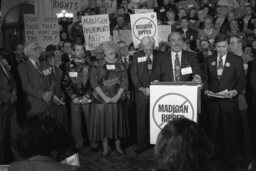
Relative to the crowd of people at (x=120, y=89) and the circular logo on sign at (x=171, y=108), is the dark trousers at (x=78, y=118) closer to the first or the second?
the crowd of people at (x=120, y=89)

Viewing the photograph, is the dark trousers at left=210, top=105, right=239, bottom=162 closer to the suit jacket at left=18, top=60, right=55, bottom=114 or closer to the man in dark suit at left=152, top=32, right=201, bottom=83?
the man in dark suit at left=152, top=32, right=201, bottom=83

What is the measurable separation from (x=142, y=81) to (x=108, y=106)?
24.7 inches

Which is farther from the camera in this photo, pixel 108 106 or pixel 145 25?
pixel 145 25

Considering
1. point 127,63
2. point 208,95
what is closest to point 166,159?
point 208,95

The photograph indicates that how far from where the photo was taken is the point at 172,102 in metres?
4.29

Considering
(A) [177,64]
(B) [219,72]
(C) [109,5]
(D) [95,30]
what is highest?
(C) [109,5]

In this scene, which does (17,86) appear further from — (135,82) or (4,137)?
(135,82)

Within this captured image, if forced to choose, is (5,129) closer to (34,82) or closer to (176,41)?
(34,82)

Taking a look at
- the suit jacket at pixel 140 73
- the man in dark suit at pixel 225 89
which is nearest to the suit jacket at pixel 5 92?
Result: the suit jacket at pixel 140 73

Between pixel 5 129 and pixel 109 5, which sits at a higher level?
pixel 109 5

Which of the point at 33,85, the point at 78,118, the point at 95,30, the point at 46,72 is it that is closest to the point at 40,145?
the point at 33,85

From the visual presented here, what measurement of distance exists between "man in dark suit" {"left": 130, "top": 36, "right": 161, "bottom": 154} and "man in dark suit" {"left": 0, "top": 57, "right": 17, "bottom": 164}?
5.82 feet

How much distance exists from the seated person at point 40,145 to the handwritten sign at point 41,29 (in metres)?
6.06

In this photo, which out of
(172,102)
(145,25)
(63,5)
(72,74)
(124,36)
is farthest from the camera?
(63,5)
